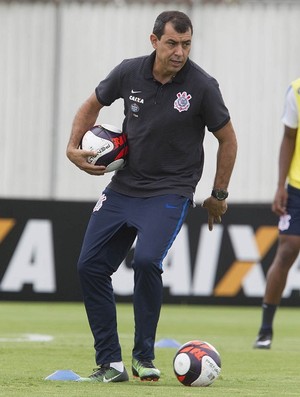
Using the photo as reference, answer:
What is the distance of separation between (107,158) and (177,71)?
0.71 m

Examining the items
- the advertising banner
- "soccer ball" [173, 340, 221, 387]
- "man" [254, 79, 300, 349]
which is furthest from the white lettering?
"soccer ball" [173, 340, 221, 387]

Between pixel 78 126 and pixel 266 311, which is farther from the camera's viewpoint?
pixel 266 311

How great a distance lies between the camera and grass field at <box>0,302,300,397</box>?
7.58 metres

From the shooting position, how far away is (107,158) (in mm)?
8219

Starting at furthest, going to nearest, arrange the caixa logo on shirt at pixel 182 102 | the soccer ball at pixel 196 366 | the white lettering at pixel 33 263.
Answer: the white lettering at pixel 33 263 → the caixa logo on shirt at pixel 182 102 → the soccer ball at pixel 196 366

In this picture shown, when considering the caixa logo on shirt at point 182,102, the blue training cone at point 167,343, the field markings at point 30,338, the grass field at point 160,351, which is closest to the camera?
the grass field at point 160,351

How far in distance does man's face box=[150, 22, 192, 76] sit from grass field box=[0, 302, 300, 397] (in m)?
1.98

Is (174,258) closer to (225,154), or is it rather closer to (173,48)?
(225,154)

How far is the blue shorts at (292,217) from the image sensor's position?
10.8m

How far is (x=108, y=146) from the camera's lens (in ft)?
26.9

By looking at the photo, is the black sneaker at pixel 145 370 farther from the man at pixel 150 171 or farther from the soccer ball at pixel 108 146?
the soccer ball at pixel 108 146

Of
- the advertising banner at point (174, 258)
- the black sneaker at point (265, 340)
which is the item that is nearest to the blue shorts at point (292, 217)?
the black sneaker at point (265, 340)

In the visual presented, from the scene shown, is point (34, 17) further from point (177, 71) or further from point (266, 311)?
point (177, 71)

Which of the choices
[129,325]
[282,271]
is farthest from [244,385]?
[129,325]
